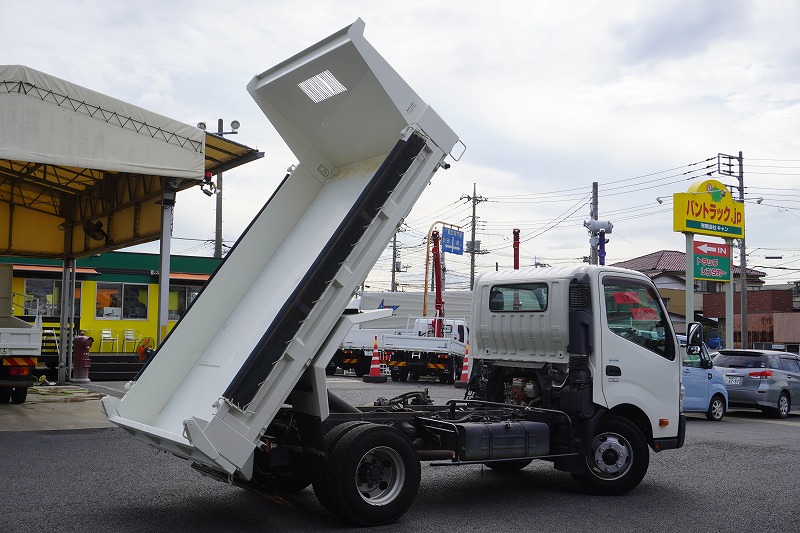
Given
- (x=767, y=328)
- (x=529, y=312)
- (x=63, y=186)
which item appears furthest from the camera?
(x=767, y=328)

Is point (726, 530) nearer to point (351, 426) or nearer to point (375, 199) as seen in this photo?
point (351, 426)

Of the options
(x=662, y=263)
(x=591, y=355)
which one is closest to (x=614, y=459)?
(x=591, y=355)

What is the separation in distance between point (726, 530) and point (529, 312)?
287 cm

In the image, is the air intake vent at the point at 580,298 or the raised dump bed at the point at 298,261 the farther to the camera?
the air intake vent at the point at 580,298

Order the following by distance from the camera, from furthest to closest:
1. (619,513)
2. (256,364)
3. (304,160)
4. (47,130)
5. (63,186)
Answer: (63,186), (47,130), (304,160), (619,513), (256,364)

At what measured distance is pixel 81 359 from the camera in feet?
67.1

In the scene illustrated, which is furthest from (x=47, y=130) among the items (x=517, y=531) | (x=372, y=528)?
(x=517, y=531)

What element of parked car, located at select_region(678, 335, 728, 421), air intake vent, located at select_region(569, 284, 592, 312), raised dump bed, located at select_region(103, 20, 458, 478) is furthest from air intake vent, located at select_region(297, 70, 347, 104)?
parked car, located at select_region(678, 335, 728, 421)

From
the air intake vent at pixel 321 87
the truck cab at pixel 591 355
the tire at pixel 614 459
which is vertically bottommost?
the tire at pixel 614 459

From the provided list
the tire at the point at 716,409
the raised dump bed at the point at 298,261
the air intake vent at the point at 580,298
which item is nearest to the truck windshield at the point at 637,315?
the air intake vent at the point at 580,298

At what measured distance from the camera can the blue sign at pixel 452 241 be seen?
3906 cm

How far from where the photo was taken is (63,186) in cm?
1764

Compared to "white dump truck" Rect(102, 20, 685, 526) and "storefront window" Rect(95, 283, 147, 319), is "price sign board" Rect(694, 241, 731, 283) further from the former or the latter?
"white dump truck" Rect(102, 20, 685, 526)

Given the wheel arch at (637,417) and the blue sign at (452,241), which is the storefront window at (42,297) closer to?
the wheel arch at (637,417)
